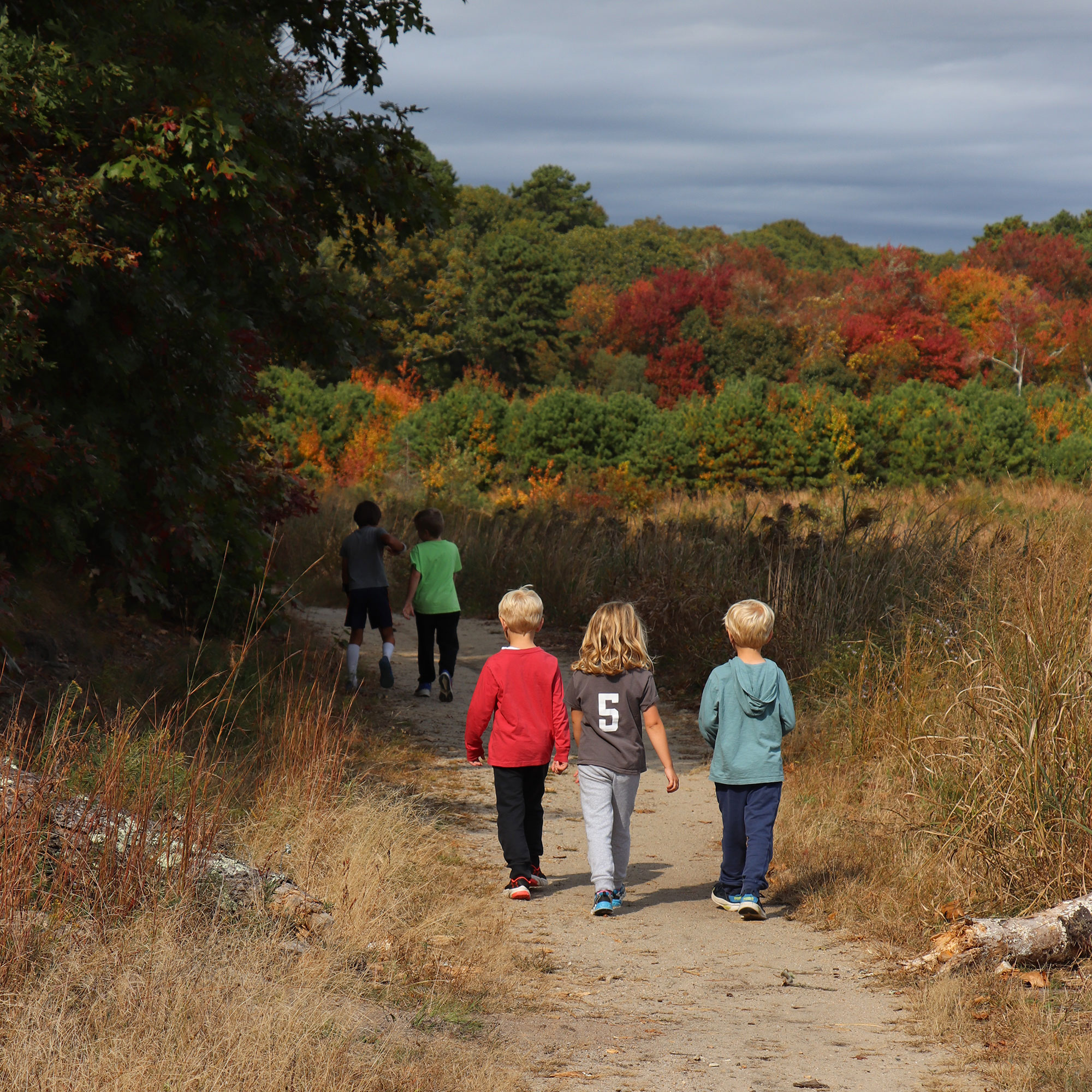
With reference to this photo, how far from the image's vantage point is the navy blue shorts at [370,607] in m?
9.32

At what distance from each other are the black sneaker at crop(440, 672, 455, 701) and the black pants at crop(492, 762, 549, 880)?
12.6 ft

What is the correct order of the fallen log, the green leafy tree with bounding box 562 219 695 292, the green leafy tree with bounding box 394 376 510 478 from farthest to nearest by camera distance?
the green leafy tree with bounding box 562 219 695 292
the green leafy tree with bounding box 394 376 510 478
the fallen log

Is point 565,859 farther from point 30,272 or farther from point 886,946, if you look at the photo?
point 30,272

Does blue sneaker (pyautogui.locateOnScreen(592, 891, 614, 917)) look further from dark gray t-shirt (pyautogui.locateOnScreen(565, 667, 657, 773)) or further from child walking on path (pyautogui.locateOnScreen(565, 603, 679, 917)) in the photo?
dark gray t-shirt (pyautogui.locateOnScreen(565, 667, 657, 773))

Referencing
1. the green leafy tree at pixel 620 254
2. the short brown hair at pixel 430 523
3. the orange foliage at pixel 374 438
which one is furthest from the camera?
the green leafy tree at pixel 620 254

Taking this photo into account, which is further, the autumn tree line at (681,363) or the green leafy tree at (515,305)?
the green leafy tree at (515,305)

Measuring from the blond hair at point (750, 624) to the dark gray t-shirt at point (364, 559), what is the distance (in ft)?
15.3

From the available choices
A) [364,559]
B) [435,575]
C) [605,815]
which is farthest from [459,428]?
[605,815]

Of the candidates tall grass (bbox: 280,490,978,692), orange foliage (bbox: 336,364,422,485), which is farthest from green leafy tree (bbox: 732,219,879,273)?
tall grass (bbox: 280,490,978,692)

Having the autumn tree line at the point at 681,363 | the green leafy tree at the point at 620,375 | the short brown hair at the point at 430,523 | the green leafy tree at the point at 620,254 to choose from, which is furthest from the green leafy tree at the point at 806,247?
the short brown hair at the point at 430,523

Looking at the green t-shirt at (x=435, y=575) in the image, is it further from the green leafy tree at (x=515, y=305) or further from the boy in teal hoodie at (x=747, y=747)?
the green leafy tree at (x=515, y=305)

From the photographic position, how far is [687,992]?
13.9ft

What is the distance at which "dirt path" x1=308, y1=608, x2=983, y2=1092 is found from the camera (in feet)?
11.4

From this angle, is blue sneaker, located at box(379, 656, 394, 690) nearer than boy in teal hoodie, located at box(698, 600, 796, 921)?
No
